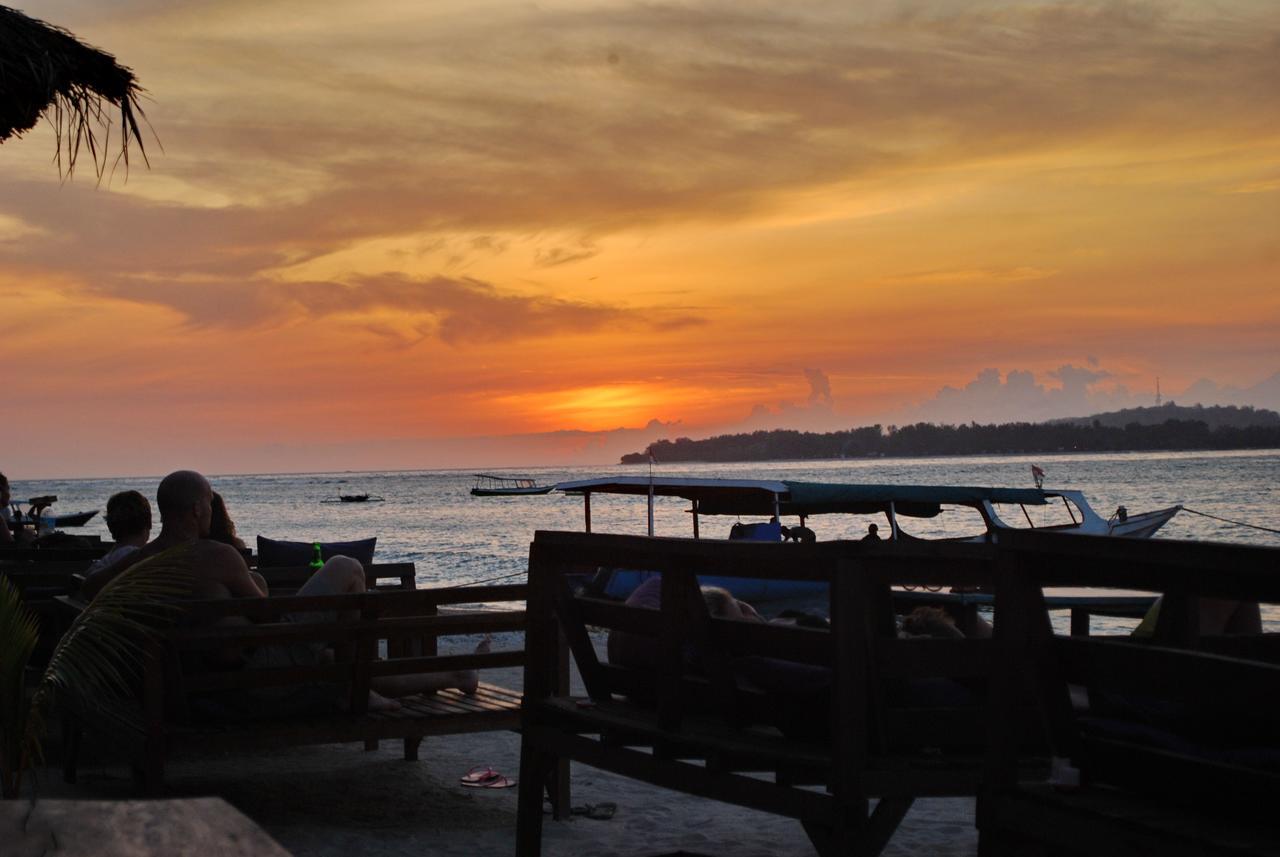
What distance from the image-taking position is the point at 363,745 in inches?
310

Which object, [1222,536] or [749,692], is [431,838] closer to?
[749,692]

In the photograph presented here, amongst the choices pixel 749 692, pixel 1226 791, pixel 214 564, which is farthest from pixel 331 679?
pixel 1226 791

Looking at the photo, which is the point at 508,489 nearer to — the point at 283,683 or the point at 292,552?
the point at 292,552

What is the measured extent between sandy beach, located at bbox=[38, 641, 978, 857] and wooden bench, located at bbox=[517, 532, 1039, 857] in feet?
4.79

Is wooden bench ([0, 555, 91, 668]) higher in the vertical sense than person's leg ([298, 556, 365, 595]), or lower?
lower

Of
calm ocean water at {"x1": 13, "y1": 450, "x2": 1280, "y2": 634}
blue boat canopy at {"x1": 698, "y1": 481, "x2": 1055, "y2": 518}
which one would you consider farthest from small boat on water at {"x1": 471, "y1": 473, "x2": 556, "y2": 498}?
blue boat canopy at {"x1": 698, "y1": 481, "x2": 1055, "y2": 518}

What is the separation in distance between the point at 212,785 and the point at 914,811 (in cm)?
339

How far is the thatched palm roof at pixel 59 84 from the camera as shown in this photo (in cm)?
655

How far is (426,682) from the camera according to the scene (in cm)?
630

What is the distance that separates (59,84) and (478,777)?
4.05 m

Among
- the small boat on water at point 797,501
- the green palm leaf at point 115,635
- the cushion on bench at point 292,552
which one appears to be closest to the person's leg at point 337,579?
the green palm leaf at point 115,635

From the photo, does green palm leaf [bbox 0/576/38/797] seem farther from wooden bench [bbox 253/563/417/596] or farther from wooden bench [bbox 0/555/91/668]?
wooden bench [bbox 0/555/91/668]

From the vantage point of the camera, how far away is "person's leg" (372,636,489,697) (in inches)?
243

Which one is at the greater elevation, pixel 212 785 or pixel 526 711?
pixel 526 711
